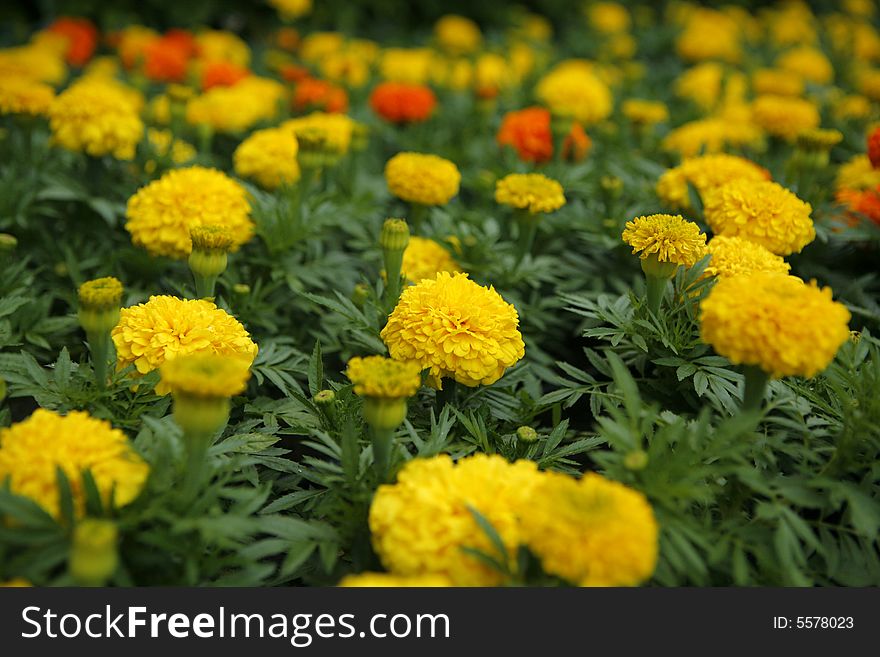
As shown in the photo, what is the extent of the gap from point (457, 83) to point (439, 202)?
213 cm

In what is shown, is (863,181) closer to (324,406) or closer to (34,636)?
(324,406)

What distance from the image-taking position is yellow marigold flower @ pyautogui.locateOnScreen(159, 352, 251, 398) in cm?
120

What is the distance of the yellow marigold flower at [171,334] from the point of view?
1.54 meters

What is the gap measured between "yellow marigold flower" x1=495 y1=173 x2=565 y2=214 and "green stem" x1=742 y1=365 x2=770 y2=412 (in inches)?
30.1

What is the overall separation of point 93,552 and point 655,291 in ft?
3.87

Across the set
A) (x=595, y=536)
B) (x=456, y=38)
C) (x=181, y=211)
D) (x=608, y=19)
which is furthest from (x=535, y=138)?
(x=608, y=19)

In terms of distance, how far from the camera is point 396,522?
1222mm

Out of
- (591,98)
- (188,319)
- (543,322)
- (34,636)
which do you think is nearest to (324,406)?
(188,319)

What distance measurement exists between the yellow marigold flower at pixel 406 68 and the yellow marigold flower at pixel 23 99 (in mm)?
1699

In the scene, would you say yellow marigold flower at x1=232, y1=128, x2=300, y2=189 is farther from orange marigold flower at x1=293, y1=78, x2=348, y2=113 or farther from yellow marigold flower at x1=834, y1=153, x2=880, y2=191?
yellow marigold flower at x1=834, y1=153, x2=880, y2=191

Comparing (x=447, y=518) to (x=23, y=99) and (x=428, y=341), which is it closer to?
(x=428, y=341)

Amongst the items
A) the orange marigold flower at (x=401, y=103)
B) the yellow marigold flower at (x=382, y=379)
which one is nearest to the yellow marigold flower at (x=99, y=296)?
the yellow marigold flower at (x=382, y=379)

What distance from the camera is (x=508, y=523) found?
121cm

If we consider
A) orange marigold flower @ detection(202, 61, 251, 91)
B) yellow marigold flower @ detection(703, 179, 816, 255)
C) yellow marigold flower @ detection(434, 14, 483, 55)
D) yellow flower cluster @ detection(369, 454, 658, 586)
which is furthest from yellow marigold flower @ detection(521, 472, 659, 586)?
yellow marigold flower @ detection(434, 14, 483, 55)
